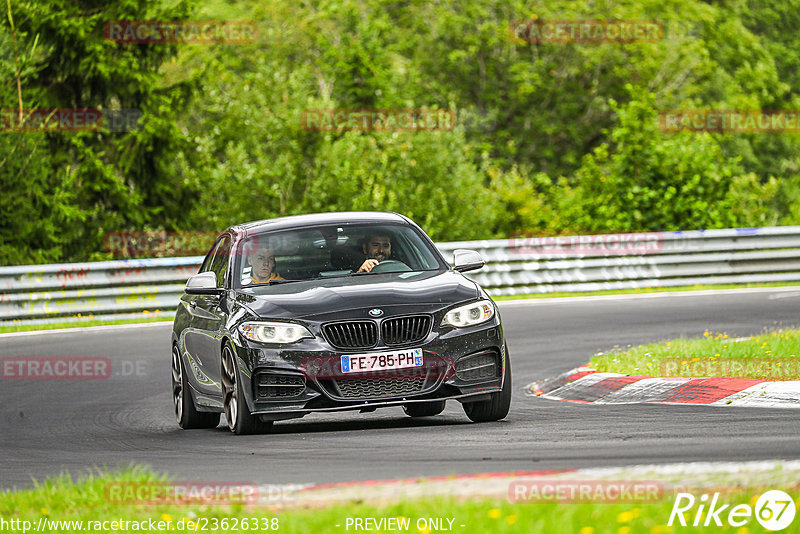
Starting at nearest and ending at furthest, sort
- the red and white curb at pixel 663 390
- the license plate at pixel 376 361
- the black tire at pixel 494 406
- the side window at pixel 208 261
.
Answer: the license plate at pixel 376 361 → the black tire at pixel 494 406 → the red and white curb at pixel 663 390 → the side window at pixel 208 261

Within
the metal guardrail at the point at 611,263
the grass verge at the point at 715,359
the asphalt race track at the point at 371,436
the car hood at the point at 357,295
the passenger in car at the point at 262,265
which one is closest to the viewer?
the asphalt race track at the point at 371,436

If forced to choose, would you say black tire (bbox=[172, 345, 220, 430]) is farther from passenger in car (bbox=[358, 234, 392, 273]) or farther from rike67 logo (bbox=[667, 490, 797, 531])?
rike67 logo (bbox=[667, 490, 797, 531])

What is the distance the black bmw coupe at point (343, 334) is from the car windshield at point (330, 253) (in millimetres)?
11

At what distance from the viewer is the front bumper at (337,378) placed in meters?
9.40

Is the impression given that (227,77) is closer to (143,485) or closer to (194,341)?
(194,341)

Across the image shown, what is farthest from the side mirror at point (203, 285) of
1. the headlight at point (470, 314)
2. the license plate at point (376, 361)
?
the headlight at point (470, 314)

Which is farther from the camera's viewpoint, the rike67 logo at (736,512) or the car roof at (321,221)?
the car roof at (321,221)

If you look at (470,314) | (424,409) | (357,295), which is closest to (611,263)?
(424,409)

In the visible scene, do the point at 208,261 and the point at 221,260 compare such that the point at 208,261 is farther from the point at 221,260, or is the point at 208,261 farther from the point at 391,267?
the point at 391,267

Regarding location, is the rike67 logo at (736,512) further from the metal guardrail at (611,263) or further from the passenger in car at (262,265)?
the metal guardrail at (611,263)

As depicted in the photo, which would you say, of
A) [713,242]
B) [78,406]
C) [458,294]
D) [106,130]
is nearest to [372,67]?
[106,130]

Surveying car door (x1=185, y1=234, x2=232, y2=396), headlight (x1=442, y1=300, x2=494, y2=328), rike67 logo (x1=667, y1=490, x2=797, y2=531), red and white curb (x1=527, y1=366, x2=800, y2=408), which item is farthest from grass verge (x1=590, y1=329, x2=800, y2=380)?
rike67 logo (x1=667, y1=490, x2=797, y2=531)

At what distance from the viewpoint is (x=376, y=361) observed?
9367mm

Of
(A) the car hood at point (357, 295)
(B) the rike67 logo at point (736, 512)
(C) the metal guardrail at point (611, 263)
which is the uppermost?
(B) the rike67 logo at point (736, 512)
